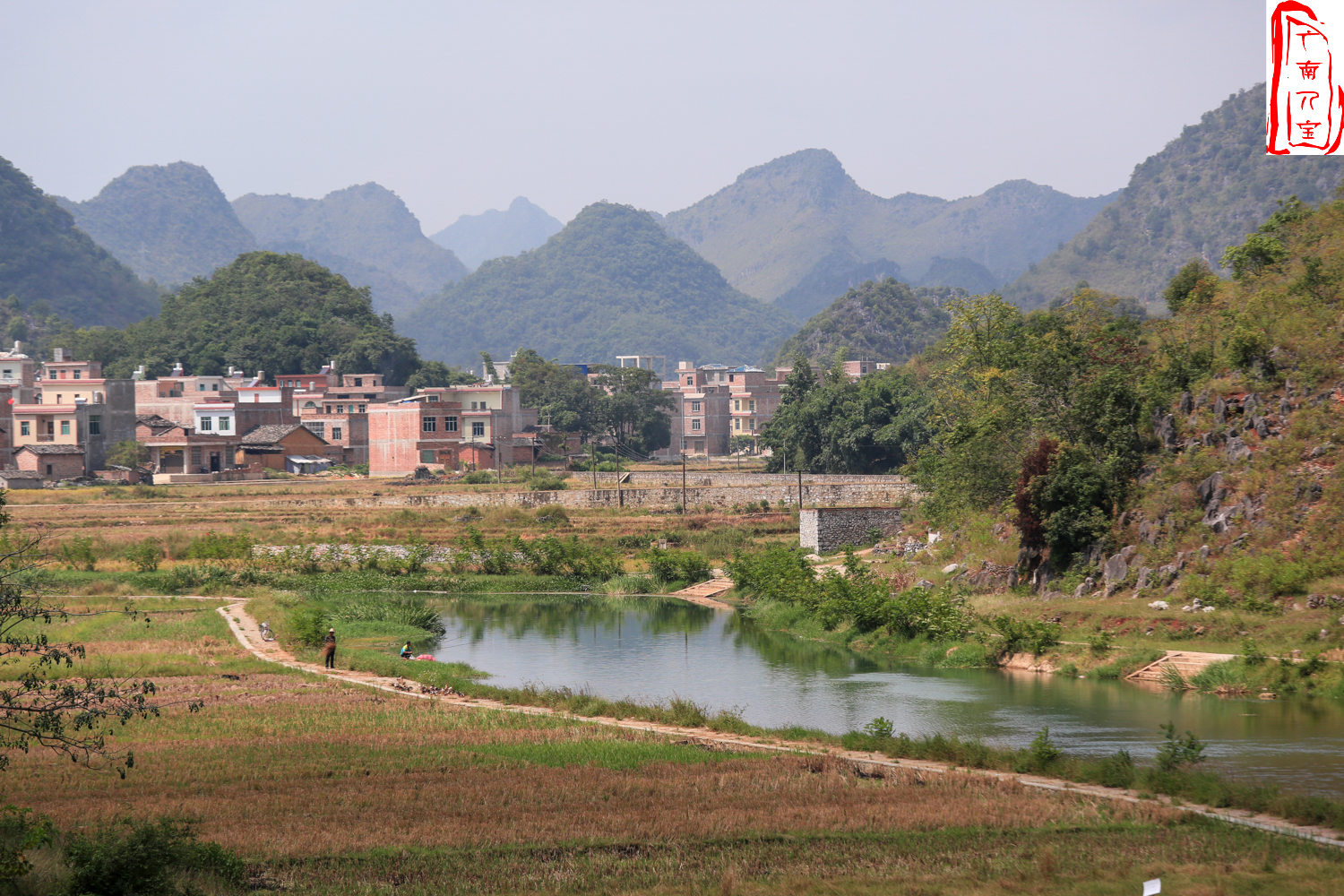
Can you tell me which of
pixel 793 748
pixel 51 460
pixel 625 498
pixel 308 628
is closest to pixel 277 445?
pixel 51 460

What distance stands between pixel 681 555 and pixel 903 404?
29.0 meters

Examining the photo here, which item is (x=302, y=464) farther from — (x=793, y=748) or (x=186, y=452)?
(x=793, y=748)

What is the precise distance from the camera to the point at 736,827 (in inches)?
519

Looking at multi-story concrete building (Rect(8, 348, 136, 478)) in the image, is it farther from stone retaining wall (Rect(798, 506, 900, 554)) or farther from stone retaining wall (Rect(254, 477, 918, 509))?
stone retaining wall (Rect(798, 506, 900, 554))

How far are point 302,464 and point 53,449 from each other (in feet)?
48.6

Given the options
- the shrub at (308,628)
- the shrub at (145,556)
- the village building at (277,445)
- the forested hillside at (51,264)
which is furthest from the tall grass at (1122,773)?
the forested hillside at (51,264)

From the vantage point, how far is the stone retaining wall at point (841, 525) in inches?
1714

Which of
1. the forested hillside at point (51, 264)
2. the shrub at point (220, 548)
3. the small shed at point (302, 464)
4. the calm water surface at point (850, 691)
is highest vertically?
the forested hillside at point (51, 264)

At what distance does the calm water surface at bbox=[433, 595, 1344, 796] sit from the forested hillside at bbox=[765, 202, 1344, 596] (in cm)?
442

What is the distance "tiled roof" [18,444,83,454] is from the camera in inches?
2785

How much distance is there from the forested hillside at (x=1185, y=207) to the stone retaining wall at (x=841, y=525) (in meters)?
123

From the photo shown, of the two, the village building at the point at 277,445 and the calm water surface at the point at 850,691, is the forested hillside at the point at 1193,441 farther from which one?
the village building at the point at 277,445

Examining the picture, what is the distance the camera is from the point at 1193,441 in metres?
28.8

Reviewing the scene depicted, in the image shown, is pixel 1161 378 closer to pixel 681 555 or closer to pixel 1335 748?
pixel 1335 748
